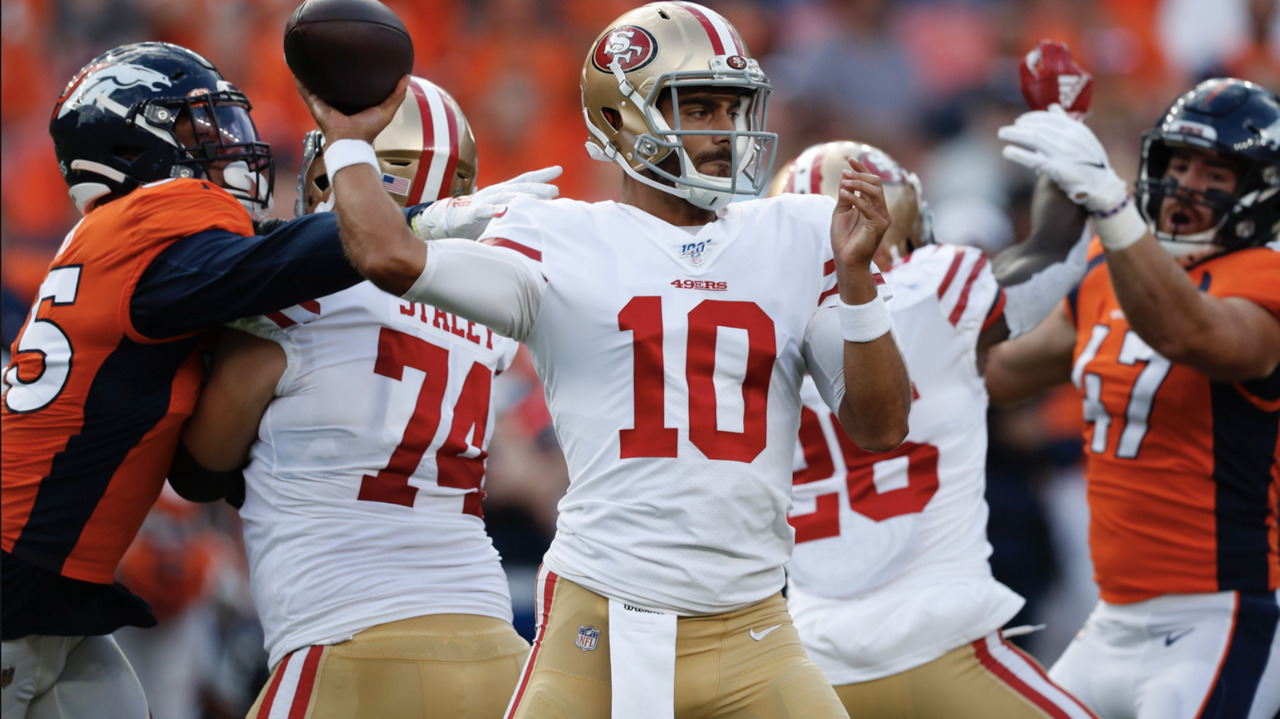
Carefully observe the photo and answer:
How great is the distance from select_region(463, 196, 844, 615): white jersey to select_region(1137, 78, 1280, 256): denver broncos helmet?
2.08m

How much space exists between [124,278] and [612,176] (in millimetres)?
5592

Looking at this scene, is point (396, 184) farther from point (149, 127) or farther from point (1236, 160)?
point (1236, 160)

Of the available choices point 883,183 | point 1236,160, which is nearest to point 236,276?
point 883,183

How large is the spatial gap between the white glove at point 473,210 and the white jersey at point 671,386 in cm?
13

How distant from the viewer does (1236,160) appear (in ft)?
14.0

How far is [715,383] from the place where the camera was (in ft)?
8.64

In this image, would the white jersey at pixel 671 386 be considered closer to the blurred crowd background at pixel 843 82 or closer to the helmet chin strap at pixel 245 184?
the helmet chin strap at pixel 245 184

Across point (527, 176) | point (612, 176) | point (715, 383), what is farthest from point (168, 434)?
point (612, 176)

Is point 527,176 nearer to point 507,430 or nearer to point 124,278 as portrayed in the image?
point 124,278

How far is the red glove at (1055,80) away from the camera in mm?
4297

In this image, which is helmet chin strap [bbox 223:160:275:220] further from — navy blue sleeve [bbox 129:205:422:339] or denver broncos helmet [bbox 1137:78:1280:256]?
denver broncos helmet [bbox 1137:78:1280:256]

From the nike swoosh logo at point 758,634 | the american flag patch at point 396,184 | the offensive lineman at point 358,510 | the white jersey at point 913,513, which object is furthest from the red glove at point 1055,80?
the nike swoosh logo at point 758,634

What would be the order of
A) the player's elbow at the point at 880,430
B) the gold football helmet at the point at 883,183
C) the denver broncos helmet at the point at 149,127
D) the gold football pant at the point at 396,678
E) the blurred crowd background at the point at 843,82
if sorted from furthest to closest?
the blurred crowd background at the point at 843,82 < the gold football helmet at the point at 883,183 < the denver broncos helmet at the point at 149,127 < the gold football pant at the point at 396,678 < the player's elbow at the point at 880,430

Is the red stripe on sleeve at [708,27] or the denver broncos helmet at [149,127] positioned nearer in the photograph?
the red stripe on sleeve at [708,27]
